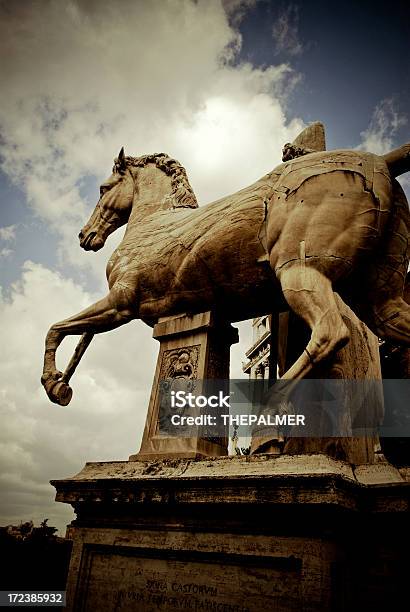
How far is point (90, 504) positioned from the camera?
3.66 m

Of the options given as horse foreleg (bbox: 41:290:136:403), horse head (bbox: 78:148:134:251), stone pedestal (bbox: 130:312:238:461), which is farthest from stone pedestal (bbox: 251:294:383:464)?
horse head (bbox: 78:148:134:251)

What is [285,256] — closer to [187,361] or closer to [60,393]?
[187,361]

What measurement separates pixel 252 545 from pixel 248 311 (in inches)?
84.9

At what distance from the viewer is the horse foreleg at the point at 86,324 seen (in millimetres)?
4680

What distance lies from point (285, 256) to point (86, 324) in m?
2.39

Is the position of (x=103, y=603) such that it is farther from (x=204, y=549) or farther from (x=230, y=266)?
(x=230, y=266)

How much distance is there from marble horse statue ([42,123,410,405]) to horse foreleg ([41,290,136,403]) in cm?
1

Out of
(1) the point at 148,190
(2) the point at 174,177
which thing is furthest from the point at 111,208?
(2) the point at 174,177

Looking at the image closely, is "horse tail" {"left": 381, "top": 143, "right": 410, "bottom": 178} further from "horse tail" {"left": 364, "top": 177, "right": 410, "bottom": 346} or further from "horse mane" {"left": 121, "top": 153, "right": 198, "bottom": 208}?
"horse mane" {"left": 121, "top": 153, "right": 198, "bottom": 208}

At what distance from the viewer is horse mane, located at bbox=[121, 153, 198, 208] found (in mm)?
5402

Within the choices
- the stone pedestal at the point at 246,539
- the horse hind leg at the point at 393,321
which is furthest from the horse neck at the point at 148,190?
the stone pedestal at the point at 246,539

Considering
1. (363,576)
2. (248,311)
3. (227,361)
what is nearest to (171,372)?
(227,361)

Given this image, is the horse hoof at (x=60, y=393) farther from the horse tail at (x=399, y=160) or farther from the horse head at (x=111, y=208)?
the horse tail at (x=399, y=160)

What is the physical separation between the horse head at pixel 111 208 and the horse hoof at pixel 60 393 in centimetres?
219
